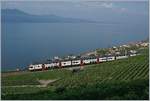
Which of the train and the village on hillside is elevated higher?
the village on hillside

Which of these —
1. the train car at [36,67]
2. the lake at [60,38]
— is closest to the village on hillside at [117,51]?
the lake at [60,38]

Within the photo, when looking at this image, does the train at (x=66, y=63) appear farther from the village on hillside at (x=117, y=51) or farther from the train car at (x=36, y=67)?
the village on hillside at (x=117, y=51)

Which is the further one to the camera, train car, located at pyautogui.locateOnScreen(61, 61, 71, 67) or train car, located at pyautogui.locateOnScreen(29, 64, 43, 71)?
train car, located at pyautogui.locateOnScreen(61, 61, 71, 67)

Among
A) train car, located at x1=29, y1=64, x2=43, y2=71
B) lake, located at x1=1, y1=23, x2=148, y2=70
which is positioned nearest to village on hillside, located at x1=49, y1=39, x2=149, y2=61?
lake, located at x1=1, y1=23, x2=148, y2=70

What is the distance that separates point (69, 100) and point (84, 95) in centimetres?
23

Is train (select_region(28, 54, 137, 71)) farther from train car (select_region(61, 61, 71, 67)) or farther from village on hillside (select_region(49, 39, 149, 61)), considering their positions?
village on hillside (select_region(49, 39, 149, 61))

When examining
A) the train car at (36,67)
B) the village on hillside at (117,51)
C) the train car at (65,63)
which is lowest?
the train car at (36,67)

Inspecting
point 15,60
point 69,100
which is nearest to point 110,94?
point 69,100

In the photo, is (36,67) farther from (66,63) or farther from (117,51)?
(117,51)

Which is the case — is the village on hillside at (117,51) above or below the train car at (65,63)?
above

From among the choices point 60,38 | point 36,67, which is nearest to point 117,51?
point 60,38

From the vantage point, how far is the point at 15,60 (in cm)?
1259

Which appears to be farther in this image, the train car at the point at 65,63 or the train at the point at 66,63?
the train car at the point at 65,63

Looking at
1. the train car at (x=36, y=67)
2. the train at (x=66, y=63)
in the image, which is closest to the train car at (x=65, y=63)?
the train at (x=66, y=63)
